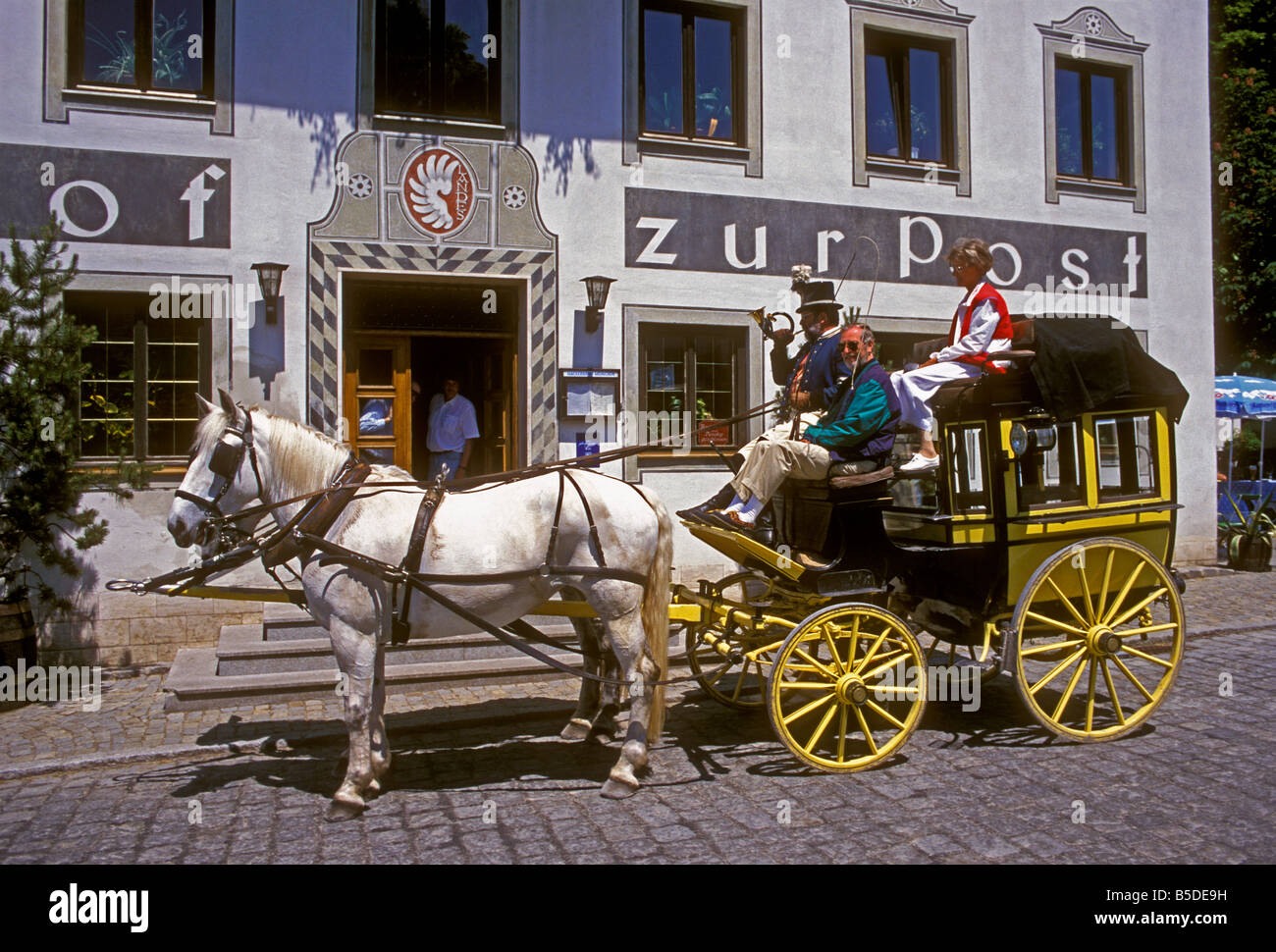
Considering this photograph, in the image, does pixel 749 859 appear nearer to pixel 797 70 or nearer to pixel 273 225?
pixel 273 225

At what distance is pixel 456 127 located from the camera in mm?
9539

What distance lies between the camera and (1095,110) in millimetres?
12430

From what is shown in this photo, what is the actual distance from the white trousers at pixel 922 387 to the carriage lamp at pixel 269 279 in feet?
18.1

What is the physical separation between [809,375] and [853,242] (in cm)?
552

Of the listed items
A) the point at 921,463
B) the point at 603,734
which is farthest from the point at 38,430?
the point at 921,463

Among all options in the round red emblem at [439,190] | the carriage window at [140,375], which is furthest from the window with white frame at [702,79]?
the carriage window at [140,375]

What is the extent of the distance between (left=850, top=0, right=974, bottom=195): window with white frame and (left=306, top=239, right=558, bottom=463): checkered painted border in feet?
13.1

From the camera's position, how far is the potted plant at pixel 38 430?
6.98 m

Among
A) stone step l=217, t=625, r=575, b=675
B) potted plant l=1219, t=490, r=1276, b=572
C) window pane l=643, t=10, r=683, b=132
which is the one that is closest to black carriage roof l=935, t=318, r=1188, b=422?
stone step l=217, t=625, r=575, b=675

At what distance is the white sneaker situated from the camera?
5785 mm

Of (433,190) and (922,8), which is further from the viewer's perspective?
(922,8)

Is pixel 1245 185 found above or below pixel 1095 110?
above

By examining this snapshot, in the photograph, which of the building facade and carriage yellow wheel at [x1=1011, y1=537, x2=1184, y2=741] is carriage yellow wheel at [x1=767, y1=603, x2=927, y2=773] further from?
the building facade

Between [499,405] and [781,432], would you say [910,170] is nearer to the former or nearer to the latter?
[499,405]
